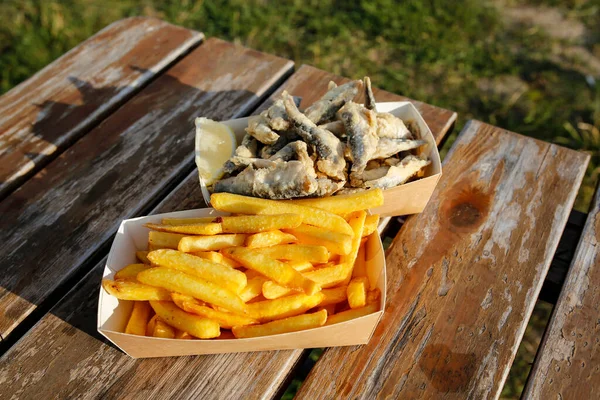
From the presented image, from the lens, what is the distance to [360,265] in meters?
1.93

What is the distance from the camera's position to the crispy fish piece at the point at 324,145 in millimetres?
1982

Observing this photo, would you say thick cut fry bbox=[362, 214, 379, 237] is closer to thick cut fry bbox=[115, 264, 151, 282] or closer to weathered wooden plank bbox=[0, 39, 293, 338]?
thick cut fry bbox=[115, 264, 151, 282]

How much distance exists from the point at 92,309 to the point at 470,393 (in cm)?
147

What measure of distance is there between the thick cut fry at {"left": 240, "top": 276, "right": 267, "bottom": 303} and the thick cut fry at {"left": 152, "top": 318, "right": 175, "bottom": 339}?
10.9 inches

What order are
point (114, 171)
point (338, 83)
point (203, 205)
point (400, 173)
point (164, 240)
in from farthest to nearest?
point (338, 83)
point (114, 171)
point (203, 205)
point (400, 173)
point (164, 240)

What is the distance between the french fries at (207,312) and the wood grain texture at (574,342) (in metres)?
1.07

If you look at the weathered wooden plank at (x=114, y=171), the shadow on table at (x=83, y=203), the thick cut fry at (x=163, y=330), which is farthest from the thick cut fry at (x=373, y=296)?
the weathered wooden plank at (x=114, y=171)

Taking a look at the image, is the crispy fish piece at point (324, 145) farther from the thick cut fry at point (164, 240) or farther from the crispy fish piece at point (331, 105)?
the thick cut fry at point (164, 240)

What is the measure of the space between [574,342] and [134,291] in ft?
5.35

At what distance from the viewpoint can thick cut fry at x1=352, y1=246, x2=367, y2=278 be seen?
1.91 metres

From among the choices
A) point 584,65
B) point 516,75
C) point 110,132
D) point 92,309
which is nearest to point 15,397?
point 92,309

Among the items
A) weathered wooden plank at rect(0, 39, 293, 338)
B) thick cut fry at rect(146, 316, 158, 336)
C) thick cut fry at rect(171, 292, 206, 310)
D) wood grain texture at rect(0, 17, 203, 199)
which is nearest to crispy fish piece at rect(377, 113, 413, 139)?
weathered wooden plank at rect(0, 39, 293, 338)

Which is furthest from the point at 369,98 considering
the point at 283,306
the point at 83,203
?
the point at 83,203

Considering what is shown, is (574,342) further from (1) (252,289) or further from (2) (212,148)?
A: (2) (212,148)
